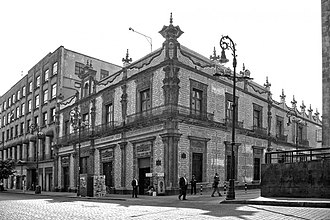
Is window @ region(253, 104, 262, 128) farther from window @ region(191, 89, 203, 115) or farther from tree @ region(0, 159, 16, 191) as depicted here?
tree @ region(0, 159, 16, 191)

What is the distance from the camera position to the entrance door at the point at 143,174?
96.1 ft

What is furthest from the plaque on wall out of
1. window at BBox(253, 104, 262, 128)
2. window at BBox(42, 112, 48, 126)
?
window at BBox(42, 112, 48, 126)

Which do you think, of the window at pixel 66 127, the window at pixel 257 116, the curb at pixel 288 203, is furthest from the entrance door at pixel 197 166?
the window at pixel 66 127

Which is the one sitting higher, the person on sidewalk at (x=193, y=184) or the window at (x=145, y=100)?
the window at (x=145, y=100)

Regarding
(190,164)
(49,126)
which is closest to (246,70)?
(190,164)

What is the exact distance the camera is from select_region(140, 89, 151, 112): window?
97.8ft

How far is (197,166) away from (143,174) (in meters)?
4.09

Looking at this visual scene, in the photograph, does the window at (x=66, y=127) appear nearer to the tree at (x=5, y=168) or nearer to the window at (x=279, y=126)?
the tree at (x=5, y=168)

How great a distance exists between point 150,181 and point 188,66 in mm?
8694

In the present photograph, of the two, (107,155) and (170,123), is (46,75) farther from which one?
(170,123)

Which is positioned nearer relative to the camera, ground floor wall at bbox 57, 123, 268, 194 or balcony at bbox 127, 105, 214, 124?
ground floor wall at bbox 57, 123, 268, 194

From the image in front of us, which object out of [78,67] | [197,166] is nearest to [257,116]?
[197,166]

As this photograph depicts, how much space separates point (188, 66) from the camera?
28688mm

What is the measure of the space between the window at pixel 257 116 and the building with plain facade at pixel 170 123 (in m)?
0.09
